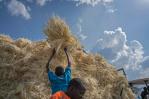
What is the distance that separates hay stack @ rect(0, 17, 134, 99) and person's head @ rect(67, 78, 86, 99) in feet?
11.5

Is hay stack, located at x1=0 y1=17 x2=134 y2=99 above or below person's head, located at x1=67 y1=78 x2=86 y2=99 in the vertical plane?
above

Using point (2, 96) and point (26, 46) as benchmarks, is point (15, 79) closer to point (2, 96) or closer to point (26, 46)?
point (2, 96)

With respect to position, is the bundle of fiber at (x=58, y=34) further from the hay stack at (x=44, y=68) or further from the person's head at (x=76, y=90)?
the person's head at (x=76, y=90)

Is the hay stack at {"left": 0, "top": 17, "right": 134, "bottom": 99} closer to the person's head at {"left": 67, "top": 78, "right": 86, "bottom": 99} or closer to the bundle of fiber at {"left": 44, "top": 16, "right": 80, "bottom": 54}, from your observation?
the bundle of fiber at {"left": 44, "top": 16, "right": 80, "bottom": 54}

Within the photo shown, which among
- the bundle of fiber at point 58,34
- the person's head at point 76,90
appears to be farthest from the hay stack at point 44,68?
the person's head at point 76,90

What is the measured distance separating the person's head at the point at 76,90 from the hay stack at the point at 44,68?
351cm

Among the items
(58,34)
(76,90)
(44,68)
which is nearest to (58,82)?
(44,68)

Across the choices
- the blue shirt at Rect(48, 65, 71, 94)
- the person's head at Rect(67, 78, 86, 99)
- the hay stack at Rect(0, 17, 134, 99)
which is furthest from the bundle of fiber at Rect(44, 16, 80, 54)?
the person's head at Rect(67, 78, 86, 99)

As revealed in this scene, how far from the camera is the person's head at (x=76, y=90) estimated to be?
4.41 m

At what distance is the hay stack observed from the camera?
8102 millimetres

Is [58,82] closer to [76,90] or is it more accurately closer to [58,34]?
[58,34]

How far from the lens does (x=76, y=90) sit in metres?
4.44

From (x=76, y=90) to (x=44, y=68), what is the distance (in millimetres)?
4086

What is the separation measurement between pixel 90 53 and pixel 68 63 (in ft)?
7.49
